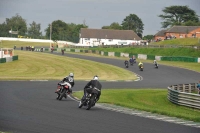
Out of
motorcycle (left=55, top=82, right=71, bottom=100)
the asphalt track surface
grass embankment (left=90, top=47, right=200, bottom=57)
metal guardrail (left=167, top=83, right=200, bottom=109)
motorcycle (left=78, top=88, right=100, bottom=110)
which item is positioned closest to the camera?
the asphalt track surface

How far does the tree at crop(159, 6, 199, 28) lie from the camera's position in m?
122

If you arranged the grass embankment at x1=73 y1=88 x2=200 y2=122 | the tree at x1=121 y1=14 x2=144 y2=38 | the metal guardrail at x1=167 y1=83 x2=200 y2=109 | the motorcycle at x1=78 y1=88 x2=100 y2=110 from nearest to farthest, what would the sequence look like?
the motorcycle at x1=78 y1=88 x2=100 y2=110 → the metal guardrail at x1=167 y1=83 x2=200 y2=109 → the grass embankment at x1=73 y1=88 x2=200 y2=122 → the tree at x1=121 y1=14 x2=144 y2=38

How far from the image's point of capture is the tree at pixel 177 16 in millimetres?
121625

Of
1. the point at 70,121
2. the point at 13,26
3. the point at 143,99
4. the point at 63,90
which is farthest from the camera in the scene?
the point at 13,26

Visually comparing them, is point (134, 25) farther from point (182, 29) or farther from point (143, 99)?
point (143, 99)

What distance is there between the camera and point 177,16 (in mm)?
137875

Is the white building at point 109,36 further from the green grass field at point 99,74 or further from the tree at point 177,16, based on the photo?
the green grass field at point 99,74

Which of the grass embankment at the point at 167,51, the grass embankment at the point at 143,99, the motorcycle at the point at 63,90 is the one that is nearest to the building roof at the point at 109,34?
the grass embankment at the point at 167,51

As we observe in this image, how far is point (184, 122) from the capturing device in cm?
1639

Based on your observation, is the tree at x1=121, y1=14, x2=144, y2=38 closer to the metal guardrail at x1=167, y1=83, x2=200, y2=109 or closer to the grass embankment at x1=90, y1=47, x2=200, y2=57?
the grass embankment at x1=90, y1=47, x2=200, y2=57

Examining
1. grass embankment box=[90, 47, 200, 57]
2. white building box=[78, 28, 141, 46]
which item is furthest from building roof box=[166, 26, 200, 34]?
grass embankment box=[90, 47, 200, 57]

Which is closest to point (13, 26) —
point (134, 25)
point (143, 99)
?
point (134, 25)

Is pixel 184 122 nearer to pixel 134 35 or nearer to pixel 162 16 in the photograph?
pixel 162 16

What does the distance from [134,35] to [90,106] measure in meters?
139
